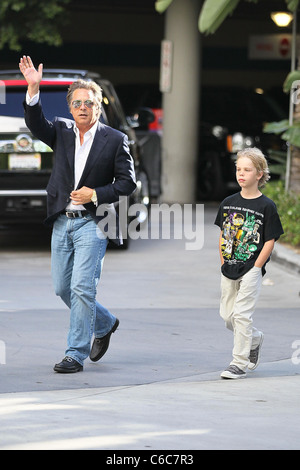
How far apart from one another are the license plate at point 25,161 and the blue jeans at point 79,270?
219 inches

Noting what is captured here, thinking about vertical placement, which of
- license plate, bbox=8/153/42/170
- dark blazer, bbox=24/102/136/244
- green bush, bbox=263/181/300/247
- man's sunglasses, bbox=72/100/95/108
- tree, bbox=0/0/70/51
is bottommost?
green bush, bbox=263/181/300/247

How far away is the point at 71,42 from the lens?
27.3m

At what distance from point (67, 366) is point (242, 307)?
1.18 meters

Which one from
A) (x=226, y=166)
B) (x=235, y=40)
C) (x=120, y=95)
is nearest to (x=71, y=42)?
(x=235, y=40)

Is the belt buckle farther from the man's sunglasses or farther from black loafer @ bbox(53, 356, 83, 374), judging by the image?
black loafer @ bbox(53, 356, 83, 374)

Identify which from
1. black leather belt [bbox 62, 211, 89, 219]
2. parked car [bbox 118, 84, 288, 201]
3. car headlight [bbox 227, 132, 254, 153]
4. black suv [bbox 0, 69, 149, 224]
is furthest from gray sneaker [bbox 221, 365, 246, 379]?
car headlight [bbox 227, 132, 254, 153]

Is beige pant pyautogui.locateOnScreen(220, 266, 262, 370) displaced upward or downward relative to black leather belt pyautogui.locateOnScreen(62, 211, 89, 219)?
downward

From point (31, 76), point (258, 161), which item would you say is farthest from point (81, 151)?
point (258, 161)

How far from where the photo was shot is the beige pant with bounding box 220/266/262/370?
7273mm

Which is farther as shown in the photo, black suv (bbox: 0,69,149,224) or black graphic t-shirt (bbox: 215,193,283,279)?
black suv (bbox: 0,69,149,224)

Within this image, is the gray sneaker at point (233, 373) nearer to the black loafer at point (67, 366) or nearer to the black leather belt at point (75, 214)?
the black loafer at point (67, 366)

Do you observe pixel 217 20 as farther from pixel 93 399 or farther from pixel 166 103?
pixel 93 399
